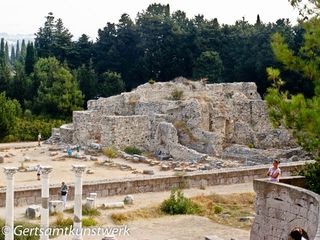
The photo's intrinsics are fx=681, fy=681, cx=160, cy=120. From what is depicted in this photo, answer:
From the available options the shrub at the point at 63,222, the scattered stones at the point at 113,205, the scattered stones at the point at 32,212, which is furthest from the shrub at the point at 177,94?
the shrub at the point at 63,222

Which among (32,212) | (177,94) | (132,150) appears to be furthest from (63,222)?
(177,94)

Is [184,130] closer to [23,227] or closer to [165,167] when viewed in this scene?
[165,167]

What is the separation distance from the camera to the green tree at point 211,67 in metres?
55.7

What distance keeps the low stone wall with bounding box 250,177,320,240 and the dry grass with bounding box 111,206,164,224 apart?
4772mm

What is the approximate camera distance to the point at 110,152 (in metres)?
34.0

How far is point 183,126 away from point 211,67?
831 inches

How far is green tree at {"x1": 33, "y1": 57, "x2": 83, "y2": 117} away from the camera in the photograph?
50.2 metres

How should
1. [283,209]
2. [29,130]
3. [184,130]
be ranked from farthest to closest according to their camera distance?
[29,130]
[184,130]
[283,209]

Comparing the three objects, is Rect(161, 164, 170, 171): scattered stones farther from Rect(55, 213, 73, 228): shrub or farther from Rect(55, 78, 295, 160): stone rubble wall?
Rect(55, 213, 73, 228): shrub

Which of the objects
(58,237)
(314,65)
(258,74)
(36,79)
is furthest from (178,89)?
(314,65)

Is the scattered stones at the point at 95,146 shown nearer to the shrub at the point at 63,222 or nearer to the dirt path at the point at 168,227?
the dirt path at the point at 168,227

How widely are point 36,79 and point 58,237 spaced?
39.3 metres

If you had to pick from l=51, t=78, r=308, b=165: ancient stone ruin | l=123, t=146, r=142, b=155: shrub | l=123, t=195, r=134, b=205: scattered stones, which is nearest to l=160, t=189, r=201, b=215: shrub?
l=123, t=195, r=134, b=205: scattered stones

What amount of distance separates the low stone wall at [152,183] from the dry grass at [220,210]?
5.35ft
